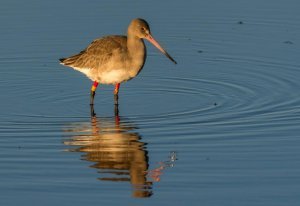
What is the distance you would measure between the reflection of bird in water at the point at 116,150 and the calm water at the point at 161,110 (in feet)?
0.07

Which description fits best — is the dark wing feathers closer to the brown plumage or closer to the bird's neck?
the brown plumage

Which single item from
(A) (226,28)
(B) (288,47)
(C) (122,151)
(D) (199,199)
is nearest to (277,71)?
(B) (288,47)

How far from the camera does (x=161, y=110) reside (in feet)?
45.0

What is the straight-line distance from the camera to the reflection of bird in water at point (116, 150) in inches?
417

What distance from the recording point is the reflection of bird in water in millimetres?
10602

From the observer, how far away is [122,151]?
11.8 metres

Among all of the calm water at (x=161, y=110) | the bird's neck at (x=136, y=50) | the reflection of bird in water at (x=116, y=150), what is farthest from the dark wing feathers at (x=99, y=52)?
the reflection of bird in water at (x=116, y=150)

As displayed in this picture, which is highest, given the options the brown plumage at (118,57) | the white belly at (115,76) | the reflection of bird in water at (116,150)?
the brown plumage at (118,57)

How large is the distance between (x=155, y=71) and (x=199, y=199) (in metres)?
6.58

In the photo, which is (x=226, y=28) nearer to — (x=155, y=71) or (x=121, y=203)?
(x=155, y=71)

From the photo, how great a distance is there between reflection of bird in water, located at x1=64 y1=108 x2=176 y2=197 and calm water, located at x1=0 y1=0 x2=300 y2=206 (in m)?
0.02

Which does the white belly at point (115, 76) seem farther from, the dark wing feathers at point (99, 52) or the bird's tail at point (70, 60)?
the bird's tail at point (70, 60)

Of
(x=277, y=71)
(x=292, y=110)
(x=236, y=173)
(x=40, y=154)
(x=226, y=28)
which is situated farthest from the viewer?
(x=226, y=28)

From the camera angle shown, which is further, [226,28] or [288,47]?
[226,28]
